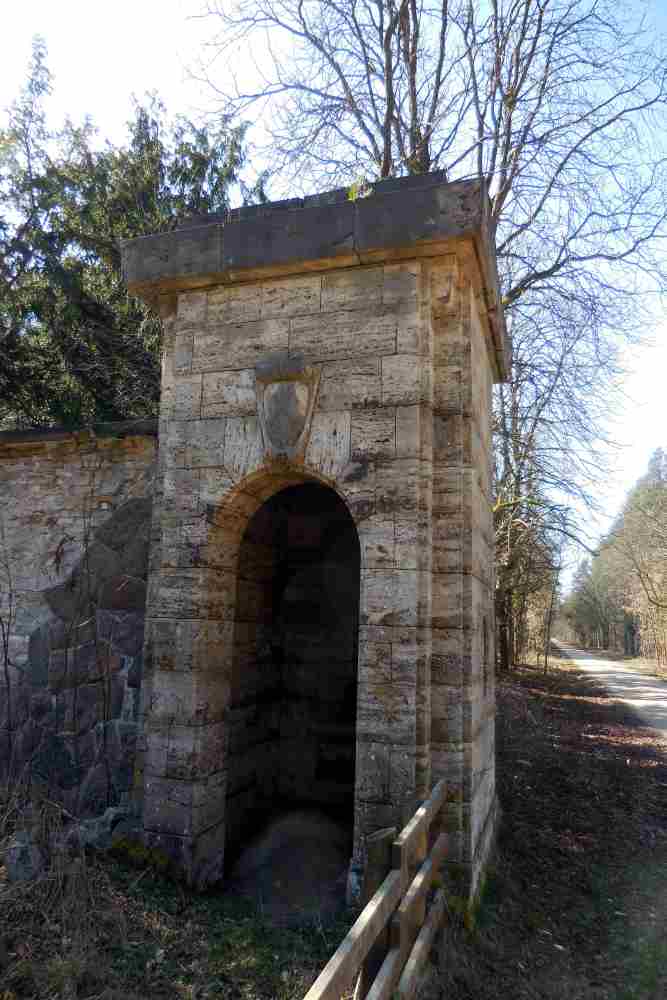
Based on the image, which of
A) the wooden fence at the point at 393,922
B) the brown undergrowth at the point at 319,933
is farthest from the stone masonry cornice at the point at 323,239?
the brown undergrowth at the point at 319,933

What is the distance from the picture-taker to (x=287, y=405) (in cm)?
467

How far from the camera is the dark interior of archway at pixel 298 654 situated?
19.2 ft

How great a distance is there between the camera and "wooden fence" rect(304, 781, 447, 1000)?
255 cm

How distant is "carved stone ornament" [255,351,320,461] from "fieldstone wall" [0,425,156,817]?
197cm

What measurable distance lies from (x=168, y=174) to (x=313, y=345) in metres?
9.42

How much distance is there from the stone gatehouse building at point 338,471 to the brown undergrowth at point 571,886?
54 cm

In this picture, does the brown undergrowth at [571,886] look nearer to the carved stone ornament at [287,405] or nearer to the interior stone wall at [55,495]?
the carved stone ornament at [287,405]

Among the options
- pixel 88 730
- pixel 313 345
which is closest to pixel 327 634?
pixel 88 730

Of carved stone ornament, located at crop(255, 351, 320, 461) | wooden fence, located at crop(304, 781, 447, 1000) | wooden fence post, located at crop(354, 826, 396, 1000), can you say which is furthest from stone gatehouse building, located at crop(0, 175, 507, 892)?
wooden fence post, located at crop(354, 826, 396, 1000)

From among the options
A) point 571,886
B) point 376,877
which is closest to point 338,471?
point 376,877

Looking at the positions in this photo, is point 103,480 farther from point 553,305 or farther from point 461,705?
point 553,305

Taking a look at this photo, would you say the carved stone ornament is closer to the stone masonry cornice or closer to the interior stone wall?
the stone masonry cornice

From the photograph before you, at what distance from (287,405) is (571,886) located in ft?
14.4

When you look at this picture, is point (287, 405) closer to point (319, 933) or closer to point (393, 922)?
point (393, 922)
